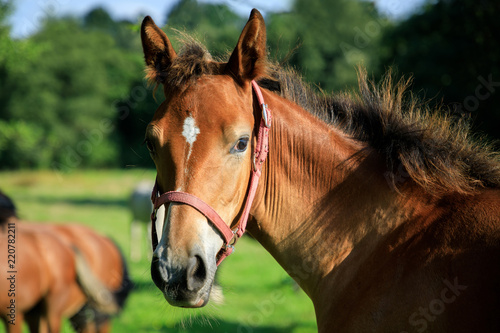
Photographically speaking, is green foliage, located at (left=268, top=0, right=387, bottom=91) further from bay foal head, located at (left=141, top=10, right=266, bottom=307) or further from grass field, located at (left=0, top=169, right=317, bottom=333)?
bay foal head, located at (left=141, top=10, right=266, bottom=307)

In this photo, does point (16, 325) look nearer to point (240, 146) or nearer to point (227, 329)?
point (227, 329)

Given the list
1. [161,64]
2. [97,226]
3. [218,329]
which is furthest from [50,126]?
[161,64]

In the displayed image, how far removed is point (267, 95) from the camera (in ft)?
8.17

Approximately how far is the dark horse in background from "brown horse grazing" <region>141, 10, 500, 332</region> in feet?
12.1

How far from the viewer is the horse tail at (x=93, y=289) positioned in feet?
17.9

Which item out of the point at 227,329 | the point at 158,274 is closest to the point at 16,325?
the point at 227,329

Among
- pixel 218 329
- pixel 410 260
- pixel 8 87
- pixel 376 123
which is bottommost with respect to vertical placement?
pixel 8 87

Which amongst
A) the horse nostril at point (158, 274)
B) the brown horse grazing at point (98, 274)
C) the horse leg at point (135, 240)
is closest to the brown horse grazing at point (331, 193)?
the horse nostril at point (158, 274)

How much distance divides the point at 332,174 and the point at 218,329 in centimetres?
568

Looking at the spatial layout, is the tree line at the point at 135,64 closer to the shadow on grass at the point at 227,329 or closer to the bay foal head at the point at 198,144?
the bay foal head at the point at 198,144

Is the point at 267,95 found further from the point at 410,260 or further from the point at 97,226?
the point at 97,226

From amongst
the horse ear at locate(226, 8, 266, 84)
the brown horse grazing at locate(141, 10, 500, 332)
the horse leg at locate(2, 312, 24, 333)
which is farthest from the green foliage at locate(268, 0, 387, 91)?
Answer: the horse ear at locate(226, 8, 266, 84)

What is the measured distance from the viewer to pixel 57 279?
5.25m

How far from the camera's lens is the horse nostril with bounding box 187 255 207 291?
6.32 feet
